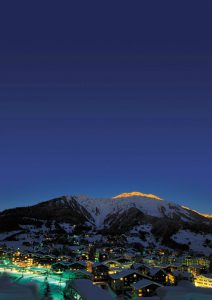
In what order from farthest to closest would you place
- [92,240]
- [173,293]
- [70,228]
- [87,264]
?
[70,228] < [92,240] < [87,264] < [173,293]

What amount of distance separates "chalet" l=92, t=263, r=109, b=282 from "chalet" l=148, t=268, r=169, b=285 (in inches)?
311

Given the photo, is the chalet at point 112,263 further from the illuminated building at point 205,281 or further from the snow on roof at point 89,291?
the snow on roof at point 89,291

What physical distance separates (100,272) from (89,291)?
23.1m

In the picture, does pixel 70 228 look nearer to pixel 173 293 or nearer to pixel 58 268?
pixel 58 268

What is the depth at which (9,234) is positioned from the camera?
147 meters

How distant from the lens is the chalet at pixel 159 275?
54.2 meters

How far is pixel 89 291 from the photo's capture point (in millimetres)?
37312

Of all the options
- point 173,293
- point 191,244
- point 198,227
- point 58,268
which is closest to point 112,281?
point 173,293

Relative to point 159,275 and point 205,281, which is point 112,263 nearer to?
point 159,275

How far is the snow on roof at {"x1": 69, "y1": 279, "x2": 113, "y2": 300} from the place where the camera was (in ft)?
113

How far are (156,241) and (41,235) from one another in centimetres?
4604

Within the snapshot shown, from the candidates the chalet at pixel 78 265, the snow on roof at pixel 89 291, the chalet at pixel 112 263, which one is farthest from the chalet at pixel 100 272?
the snow on roof at pixel 89 291

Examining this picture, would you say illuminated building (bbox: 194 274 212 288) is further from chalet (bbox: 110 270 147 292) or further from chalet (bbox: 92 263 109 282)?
chalet (bbox: 92 263 109 282)

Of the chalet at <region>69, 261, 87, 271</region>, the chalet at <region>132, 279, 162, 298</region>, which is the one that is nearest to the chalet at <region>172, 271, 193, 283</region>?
the chalet at <region>132, 279, 162, 298</region>
